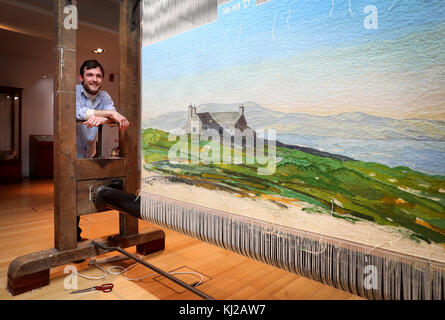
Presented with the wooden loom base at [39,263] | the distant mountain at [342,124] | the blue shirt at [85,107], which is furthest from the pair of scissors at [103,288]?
the distant mountain at [342,124]

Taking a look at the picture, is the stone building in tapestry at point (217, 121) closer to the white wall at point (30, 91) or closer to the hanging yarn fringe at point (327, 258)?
the hanging yarn fringe at point (327, 258)

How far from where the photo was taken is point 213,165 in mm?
810

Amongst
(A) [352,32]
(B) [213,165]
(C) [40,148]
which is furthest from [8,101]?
(A) [352,32]

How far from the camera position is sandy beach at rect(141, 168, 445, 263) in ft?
1.62

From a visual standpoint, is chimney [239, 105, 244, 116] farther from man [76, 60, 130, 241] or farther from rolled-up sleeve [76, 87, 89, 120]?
rolled-up sleeve [76, 87, 89, 120]

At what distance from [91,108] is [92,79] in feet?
0.60

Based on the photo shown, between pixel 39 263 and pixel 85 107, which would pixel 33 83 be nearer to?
pixel 85 107

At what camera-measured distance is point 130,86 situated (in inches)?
63.3

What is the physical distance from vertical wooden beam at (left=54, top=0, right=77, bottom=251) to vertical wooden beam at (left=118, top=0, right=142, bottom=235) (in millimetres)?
251

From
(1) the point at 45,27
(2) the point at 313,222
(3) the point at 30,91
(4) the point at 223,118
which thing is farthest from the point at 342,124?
(3) the point at 30,91

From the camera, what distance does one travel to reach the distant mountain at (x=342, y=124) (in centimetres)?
49

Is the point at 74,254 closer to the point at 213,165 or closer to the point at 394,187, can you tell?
the point at 213,165

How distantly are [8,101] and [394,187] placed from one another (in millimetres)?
6480

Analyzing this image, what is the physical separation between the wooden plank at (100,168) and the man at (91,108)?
188 millimetres
